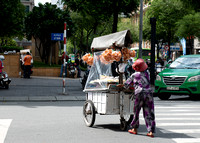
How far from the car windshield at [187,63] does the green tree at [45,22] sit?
2065cm

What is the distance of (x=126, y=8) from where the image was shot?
27.4m

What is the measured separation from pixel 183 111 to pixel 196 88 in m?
3.83

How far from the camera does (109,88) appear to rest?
9430 millimetres

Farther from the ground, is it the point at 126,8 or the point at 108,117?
the point at 126,8

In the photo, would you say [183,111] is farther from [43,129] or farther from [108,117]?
[43,129]

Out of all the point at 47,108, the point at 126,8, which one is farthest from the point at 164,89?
the point at 126,8

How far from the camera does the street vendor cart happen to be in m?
9.38

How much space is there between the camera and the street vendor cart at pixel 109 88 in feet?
30.8

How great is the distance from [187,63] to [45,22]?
21.5m

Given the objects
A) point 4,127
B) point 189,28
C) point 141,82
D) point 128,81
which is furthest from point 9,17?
point 141,82

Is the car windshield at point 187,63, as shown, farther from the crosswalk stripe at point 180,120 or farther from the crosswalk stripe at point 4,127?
the crosswalk stripe at point 4,127

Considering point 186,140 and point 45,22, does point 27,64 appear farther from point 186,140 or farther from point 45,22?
point 186,140

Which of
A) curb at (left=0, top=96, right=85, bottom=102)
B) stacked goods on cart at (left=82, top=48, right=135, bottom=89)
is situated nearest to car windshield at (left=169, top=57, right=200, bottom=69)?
curb at (left=0, top=96, right=85, bottom=102)

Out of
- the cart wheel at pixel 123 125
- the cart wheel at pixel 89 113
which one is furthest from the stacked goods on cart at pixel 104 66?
the cart wheel at pixel 123 125
